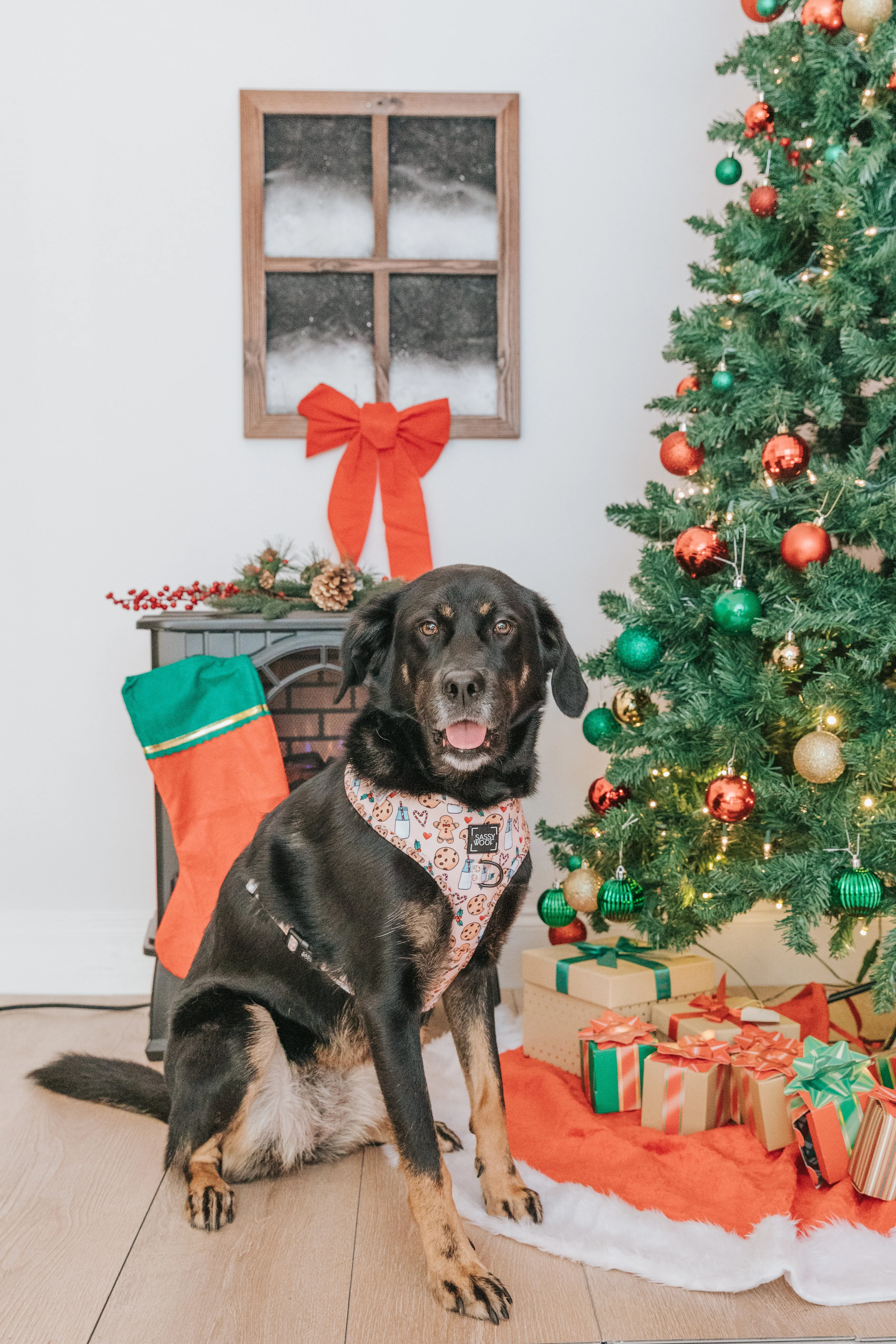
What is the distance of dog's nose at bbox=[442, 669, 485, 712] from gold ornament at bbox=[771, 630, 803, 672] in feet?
2.49

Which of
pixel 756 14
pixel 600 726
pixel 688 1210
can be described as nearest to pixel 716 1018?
pixel 688 1210

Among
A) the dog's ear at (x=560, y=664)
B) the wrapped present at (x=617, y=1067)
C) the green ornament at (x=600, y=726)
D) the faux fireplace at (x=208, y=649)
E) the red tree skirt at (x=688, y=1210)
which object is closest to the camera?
the red tree skirt at (x=688, y=1210)

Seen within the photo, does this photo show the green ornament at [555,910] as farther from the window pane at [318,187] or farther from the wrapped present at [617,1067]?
the window pane at [318,187]

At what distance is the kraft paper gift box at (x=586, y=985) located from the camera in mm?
2145

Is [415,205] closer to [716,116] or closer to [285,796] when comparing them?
[716,116]

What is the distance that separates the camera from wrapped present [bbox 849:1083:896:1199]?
1.54 m

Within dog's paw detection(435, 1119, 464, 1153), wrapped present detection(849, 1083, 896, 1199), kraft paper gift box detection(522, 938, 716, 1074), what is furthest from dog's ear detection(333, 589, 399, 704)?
wrapped present detection(849, 1083, 896, 1199)

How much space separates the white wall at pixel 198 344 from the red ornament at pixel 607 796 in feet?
2.05

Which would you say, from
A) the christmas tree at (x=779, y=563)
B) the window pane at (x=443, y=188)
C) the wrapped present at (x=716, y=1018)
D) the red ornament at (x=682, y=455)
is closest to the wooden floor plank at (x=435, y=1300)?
the wrapped present at (x=716, y=1018)

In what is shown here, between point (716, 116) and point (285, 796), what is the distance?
233cm

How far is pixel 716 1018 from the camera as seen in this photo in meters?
2.10

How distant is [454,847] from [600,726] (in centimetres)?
87

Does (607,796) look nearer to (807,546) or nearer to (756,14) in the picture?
(807,546)

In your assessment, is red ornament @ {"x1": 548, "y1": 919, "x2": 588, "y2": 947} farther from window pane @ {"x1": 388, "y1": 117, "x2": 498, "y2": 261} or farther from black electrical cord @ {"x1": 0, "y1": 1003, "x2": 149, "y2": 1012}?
window pane @ {"x1": 388, "y1": 117, "x2": 498, "y2": 261}
